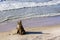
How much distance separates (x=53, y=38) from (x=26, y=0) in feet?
61.6

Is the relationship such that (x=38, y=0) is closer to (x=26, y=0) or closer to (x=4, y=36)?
(x=26, y=0)

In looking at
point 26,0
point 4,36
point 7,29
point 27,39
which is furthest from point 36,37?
point 26,0

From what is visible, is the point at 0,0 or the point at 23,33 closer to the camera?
the point at 23,33

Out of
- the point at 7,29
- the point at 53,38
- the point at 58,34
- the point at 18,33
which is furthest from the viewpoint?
the point at 7,29

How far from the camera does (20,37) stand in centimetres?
668

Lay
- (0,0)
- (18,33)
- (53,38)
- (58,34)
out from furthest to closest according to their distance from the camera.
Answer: (0,0) → (18,33) → (58,34) → (53,38)

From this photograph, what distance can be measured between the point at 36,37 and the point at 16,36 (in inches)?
32.3

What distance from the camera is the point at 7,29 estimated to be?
325 inches

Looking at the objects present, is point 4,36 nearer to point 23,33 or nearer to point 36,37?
point 23,33

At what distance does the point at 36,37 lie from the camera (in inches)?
256

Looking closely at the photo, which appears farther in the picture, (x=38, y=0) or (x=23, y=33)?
(x=38, y=0)

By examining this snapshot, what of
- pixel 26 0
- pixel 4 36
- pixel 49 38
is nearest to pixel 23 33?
pixel 4 36

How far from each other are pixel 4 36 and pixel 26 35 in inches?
34.7

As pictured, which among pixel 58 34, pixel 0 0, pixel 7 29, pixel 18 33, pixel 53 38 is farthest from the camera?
pixel 0 0
